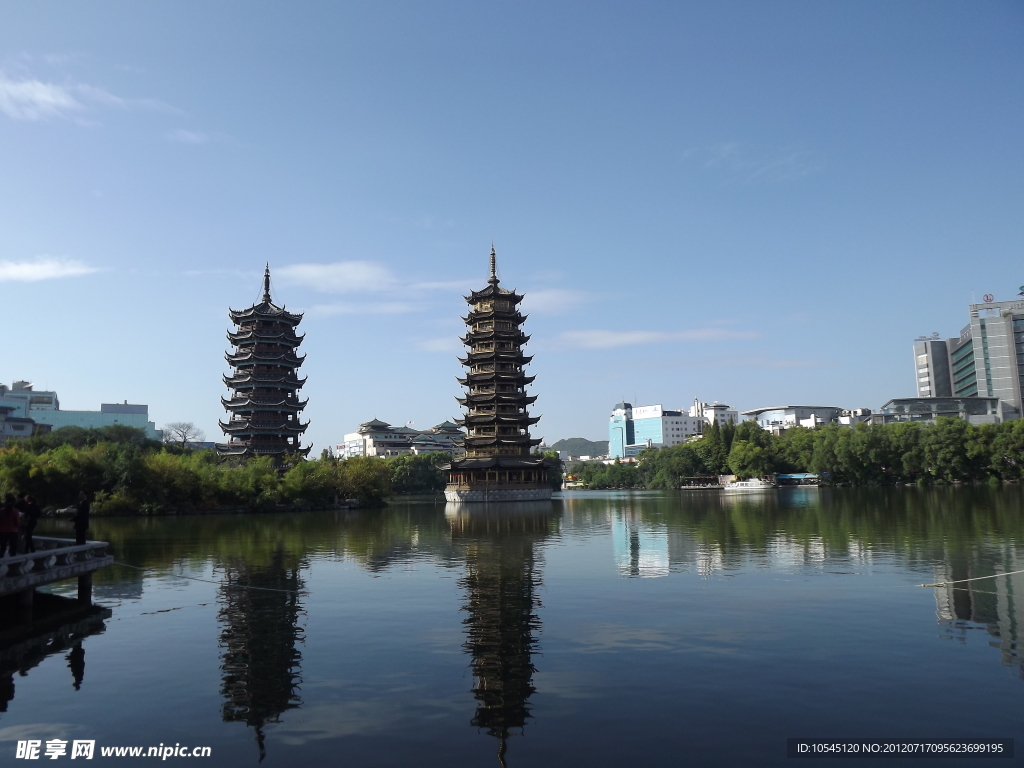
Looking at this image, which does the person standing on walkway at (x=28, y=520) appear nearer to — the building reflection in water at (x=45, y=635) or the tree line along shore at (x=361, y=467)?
the building reflection in water at (x=45, y=635)

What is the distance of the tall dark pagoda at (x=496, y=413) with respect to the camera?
7300 centimetres

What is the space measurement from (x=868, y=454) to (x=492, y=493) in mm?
48753

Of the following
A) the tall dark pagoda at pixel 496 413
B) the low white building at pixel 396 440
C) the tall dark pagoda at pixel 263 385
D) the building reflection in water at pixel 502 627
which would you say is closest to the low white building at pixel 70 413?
the low white building at pixel 396 440

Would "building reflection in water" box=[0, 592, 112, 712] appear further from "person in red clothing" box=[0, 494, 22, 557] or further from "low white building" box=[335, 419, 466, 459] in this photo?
"low white building" box=[335, 419, 466, 459]

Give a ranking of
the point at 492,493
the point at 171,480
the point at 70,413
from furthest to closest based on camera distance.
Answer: the point at 70,413 < the point at 492,493 < the point at 171,480

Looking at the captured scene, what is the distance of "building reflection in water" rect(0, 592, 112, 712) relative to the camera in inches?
463

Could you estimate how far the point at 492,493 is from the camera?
236 feet

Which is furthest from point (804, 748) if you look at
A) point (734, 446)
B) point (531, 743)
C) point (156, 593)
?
point (734, 446)

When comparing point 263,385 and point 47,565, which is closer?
point 47,565

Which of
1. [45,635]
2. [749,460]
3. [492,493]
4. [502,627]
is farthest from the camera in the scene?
[749,460]

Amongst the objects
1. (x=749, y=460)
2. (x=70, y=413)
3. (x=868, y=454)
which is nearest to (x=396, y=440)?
(x=70, y=413)

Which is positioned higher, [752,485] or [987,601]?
[987,601]

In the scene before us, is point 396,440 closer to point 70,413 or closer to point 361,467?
point 70,413

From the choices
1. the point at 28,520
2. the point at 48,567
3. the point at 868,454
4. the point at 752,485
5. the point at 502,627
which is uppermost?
the point at 868,454
